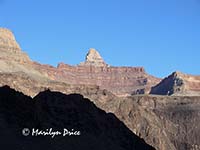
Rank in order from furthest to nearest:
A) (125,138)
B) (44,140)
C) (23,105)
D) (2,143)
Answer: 1. (125,138)
2. (23,105)
3. (44,140)
4. (2,143)

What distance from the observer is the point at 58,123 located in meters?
126

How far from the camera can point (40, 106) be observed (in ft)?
426

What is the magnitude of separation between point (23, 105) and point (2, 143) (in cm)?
2502

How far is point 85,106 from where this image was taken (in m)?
145

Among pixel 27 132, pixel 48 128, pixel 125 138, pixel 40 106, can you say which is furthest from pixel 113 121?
pixel 27 132

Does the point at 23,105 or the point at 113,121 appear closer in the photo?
the point at 23,105

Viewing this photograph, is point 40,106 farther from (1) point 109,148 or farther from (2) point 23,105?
(1) point 109,148

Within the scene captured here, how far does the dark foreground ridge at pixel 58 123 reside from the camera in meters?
103

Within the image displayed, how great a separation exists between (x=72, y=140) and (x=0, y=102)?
1594 cm

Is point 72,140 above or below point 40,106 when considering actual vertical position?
below

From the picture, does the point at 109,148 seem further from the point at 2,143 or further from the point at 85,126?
the point at 2,143

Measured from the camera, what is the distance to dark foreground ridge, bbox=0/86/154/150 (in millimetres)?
102875

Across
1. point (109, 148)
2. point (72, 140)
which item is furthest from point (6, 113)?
point (109, 148)

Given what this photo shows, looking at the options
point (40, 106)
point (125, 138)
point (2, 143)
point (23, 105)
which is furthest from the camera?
point (125, 138)
